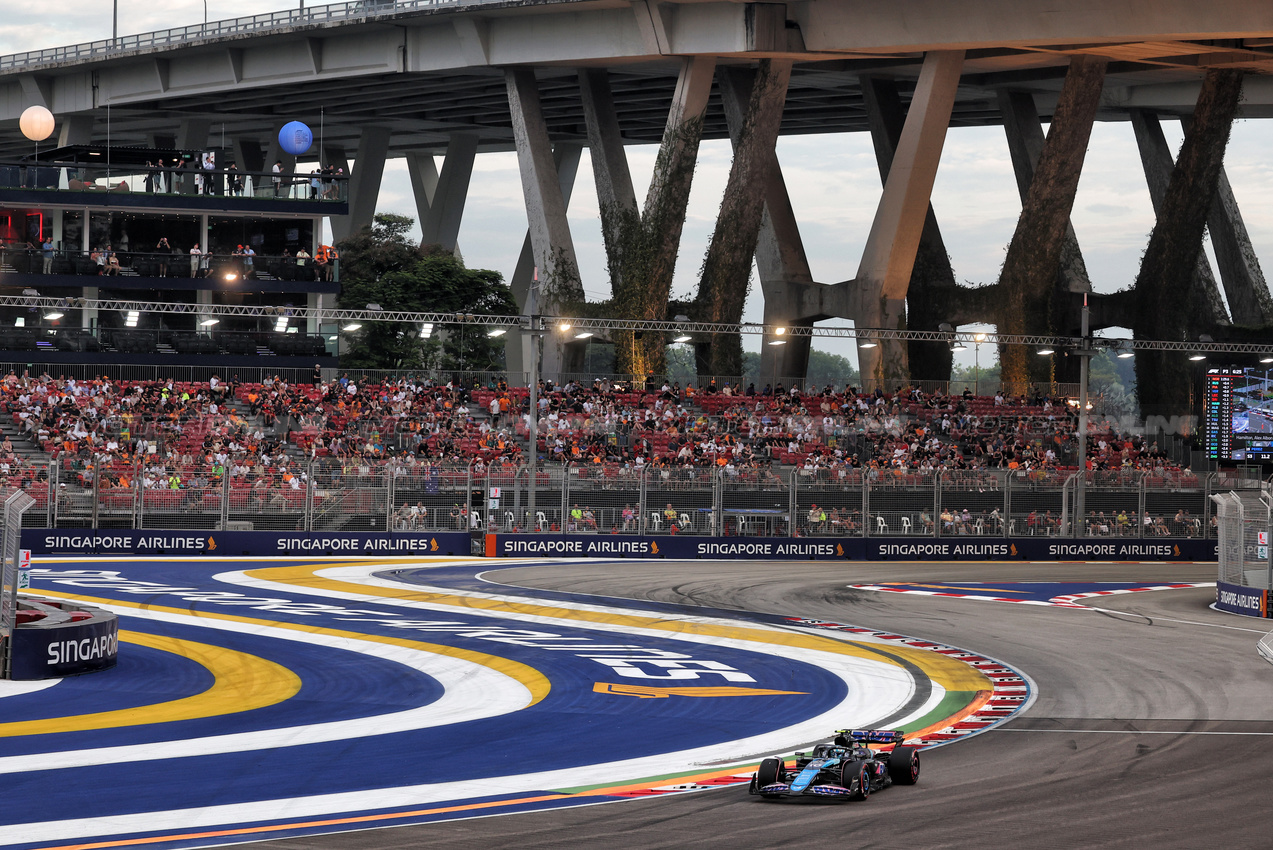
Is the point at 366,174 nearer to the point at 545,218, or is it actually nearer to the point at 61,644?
the point at 545,218

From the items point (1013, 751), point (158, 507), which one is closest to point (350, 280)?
point (158, 507)

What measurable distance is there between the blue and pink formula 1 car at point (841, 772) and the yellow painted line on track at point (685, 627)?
639 centimetres

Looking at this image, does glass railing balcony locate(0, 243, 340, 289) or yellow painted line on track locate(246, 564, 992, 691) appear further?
glass railing balcony locate(0, 243, 340, 289)

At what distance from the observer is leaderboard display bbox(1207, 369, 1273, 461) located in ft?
142

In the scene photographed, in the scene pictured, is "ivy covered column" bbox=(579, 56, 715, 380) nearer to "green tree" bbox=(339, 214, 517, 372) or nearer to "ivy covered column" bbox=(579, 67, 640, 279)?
"ivy covered column" bbox=(579, 67, 640, 279)

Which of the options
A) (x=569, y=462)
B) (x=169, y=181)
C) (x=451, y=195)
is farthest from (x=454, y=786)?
(x=451, y=195)

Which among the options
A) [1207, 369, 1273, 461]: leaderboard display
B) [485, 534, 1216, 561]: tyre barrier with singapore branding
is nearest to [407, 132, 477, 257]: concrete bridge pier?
[485, 534, 1216, 561]: tyre barrier with singapore branding

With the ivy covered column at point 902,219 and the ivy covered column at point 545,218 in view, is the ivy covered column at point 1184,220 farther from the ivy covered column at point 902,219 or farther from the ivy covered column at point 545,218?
the ivy covered column at point 545,218

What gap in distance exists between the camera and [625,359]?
192 ft

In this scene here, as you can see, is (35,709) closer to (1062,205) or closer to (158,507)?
(158,507)

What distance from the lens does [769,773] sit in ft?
40.5

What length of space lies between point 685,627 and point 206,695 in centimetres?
983

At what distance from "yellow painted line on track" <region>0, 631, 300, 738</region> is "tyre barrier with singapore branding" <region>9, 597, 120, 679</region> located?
55.9 inches

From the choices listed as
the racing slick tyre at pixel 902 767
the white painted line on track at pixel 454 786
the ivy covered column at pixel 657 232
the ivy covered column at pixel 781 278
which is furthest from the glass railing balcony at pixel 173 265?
the racing slick tyre at pixel 902 767
